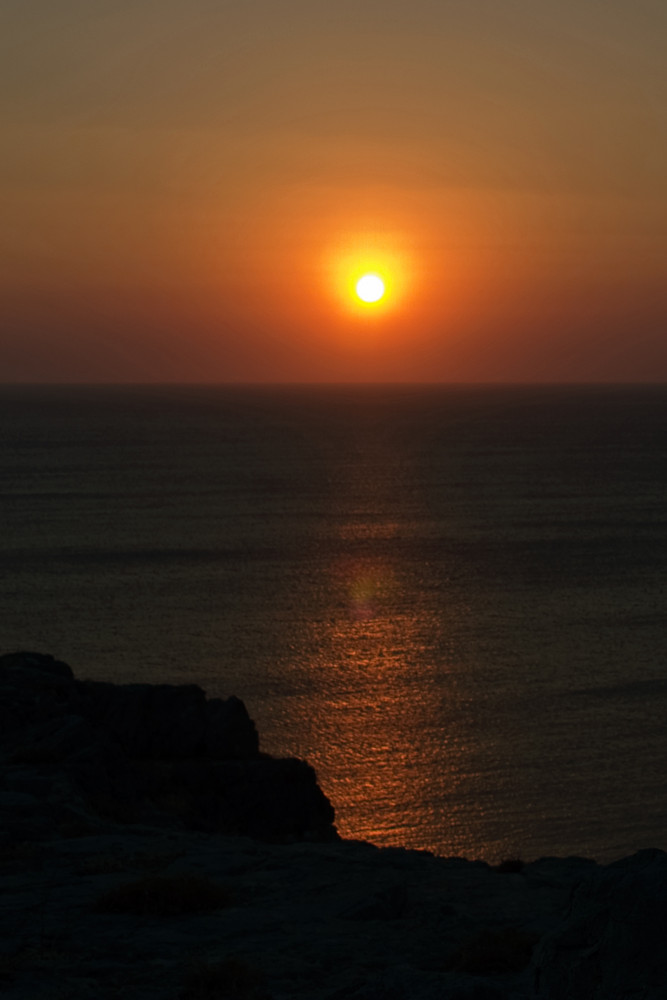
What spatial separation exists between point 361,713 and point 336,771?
7232 mm

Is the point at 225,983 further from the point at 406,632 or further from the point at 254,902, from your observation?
the point at 406,632

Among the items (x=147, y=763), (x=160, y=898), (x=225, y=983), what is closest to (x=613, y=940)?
(x=225, y=983)

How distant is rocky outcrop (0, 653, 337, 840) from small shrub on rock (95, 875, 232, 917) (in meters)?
3.68

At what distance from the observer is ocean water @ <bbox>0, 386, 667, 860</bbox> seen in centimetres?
4450

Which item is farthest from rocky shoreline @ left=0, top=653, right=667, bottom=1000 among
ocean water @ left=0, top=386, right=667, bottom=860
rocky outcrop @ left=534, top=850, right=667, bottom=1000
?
ocean water @ left=0, top=386, right=667, bottom=860

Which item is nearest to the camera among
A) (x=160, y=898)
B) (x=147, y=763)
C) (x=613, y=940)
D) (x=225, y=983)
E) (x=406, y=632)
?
(x=613, y=940)

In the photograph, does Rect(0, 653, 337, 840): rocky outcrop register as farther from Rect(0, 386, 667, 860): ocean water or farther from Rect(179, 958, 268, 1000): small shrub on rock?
Rect(0, 386, 667, 860): ocean water

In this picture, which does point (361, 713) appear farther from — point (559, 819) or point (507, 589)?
point (507, 589)

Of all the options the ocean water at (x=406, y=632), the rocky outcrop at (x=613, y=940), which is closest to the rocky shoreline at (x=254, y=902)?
the rocky outcrop at (x=613, y=940)

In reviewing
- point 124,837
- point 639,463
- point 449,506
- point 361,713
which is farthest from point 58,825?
point 639,463

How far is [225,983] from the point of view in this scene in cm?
1144

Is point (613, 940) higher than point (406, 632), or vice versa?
point (406, 632)

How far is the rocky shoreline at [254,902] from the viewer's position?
8969 millimetres

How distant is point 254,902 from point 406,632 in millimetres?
56247
